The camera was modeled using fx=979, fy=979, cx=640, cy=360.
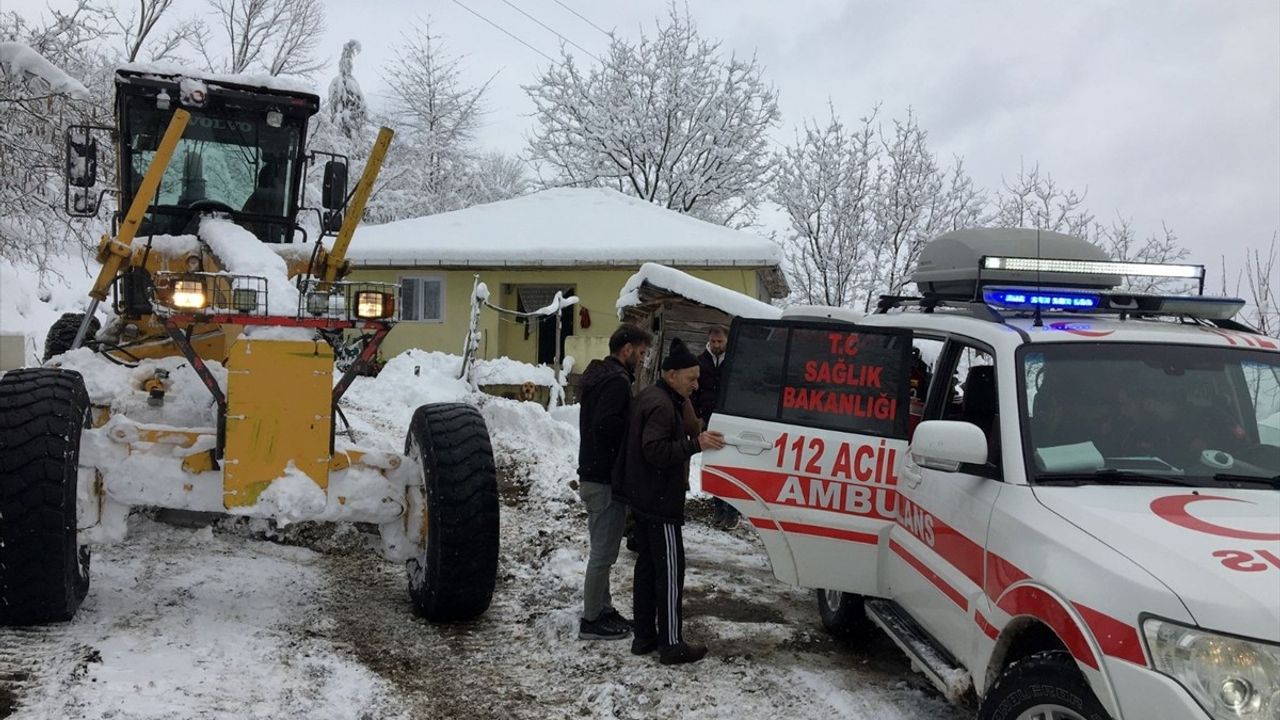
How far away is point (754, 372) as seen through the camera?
201 inches

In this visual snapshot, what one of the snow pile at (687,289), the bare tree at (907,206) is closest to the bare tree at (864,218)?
the bare tree at (907,206)

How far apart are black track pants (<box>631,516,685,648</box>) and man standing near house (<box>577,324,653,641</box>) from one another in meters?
0.27

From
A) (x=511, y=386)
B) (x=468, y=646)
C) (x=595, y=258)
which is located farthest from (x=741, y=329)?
(x=595, y=258)

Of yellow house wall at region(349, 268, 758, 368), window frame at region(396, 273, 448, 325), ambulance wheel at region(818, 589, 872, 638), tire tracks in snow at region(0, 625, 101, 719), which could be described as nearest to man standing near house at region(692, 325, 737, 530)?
ambulance wheel at region(818, 589, 872, 638)

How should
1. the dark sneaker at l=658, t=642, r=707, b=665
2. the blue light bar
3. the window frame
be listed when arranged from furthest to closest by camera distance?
the window frame
the dark sneaker at l=658, t=642, r=707, b=665
the blue light bar

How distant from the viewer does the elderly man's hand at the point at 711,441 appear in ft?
16.3

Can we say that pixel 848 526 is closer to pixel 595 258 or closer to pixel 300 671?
pixel 300 671

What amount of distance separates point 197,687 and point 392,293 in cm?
216

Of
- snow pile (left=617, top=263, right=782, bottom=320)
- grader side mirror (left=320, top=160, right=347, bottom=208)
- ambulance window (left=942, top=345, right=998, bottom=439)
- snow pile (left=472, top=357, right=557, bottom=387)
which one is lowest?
snow pile (left=472, top=357, right=557, bottom=387)

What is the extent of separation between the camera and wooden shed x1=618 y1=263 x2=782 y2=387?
10602mm

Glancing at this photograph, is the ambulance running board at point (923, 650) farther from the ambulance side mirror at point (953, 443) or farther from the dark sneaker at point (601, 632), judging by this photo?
the dark sneaker at point (601, 632)

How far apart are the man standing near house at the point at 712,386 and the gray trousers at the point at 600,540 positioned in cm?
285

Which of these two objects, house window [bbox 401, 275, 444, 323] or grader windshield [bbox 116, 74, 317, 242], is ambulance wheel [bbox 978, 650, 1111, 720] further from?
house window [bbox 401, 275, 444, 323]

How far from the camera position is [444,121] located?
1347 inches
